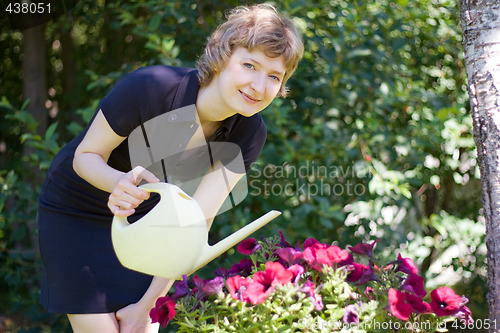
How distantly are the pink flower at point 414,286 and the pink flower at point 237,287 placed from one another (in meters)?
0.33

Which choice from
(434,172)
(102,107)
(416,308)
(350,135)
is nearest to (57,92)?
(350,135)

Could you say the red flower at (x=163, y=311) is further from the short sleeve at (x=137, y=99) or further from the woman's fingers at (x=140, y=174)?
the short sleeve at (x=137, y=99)

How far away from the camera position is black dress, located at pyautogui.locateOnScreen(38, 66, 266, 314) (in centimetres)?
148

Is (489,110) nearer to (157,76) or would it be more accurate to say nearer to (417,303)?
(417,303)

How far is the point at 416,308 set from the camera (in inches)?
45.5

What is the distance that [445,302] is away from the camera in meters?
1.19

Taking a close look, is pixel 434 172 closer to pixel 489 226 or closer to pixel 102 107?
pixel 489 226

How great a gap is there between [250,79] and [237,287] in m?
0.48

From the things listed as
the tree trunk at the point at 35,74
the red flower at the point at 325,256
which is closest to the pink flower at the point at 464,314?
the red flower at the point at 325,256

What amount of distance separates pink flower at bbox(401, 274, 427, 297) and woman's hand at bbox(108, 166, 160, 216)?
559 millimetres

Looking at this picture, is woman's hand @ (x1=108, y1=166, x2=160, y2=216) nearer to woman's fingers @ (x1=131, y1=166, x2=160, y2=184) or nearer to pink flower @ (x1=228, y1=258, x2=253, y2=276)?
woman's fingers @ (x1=131, y1=166, x2=160, y2=184)

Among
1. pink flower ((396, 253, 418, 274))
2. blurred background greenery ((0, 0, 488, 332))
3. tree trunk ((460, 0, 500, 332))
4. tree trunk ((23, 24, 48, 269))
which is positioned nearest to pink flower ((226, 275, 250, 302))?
pink flower ((396, 253, 418, 274))

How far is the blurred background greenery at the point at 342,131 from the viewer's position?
254 cm

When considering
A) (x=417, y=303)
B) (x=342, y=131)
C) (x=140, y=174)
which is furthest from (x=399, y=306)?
(x=342, y=131)
